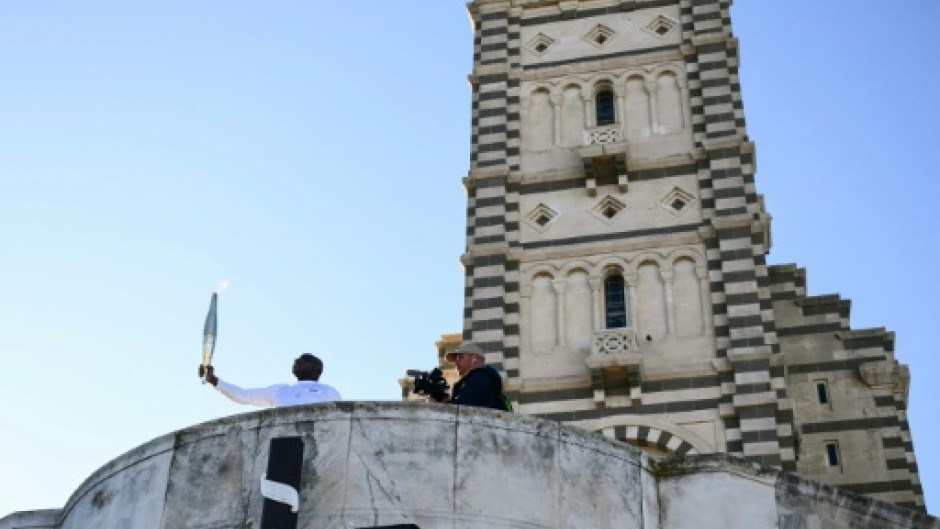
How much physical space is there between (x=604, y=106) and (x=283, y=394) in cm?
1751

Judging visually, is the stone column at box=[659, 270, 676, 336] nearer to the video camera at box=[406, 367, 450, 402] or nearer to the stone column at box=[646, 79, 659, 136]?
the stone column at box=[646, 79, 659, 136]

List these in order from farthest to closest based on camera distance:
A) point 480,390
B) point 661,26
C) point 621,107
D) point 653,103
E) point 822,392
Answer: point 661,26
point 621,107
point 653,103
point 822,392
point 480,390

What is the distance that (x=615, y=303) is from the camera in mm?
24625

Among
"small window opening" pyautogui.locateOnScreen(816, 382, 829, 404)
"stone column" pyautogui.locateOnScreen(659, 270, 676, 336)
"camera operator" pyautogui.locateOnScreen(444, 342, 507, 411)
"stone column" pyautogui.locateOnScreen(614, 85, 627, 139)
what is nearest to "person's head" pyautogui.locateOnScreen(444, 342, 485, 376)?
"camera operator" pyautogui.locateOnScreen(444, 342, 507, 411)

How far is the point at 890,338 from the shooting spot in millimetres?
25281

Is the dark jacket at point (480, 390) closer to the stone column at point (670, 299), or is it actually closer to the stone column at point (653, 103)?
the stone column at point (670, 299)

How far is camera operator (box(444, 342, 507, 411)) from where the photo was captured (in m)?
10.5

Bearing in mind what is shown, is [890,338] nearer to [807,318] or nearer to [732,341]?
[807,318]

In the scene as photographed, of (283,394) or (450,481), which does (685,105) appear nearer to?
(283,394)

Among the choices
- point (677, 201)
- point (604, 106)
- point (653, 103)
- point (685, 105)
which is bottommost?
point (677, 201)

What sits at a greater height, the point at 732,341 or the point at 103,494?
the point at 732,341

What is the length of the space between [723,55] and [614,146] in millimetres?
3197

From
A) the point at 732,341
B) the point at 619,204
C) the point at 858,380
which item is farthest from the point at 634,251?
the point at 858,380

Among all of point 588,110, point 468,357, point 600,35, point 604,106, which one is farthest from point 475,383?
point 600,35
